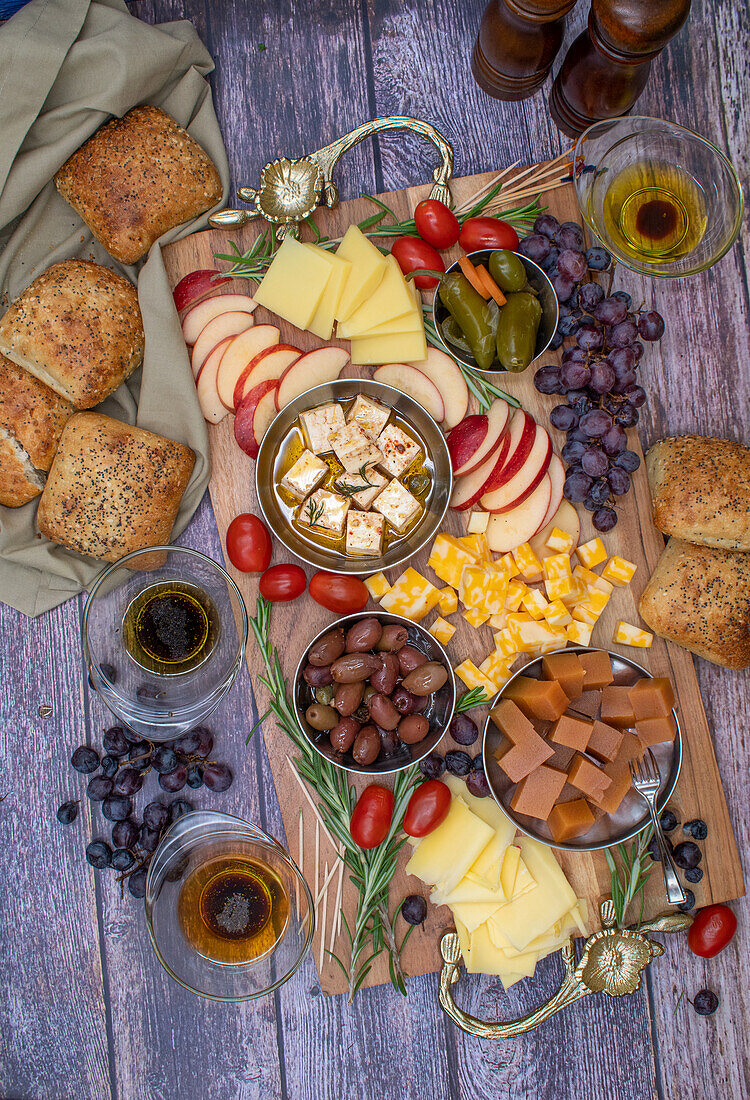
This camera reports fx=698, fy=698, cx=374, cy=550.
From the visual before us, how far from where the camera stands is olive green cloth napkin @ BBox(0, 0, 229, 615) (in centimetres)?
180

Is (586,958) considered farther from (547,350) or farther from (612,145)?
(612,145)

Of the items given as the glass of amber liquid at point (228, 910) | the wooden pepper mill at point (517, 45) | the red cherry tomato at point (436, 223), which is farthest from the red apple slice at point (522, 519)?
the wooden pepper mill at point (517, 45)

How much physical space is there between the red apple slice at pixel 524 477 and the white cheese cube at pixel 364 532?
320 mm

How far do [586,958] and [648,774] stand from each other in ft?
1.85

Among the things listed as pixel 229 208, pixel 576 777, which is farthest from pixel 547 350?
pixel 576 777

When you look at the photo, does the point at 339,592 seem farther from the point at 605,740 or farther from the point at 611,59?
the point at 611,59

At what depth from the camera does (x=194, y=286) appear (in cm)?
194

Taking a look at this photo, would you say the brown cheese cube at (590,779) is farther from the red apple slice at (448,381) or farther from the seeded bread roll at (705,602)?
the red apple slice at (448,381)

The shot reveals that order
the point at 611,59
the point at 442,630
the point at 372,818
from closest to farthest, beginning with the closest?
the point at 611,59, the point at 372,818, the point at 442,630

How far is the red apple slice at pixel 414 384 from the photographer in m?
1.92

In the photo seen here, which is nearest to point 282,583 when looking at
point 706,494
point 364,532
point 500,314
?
Result: point 364,532

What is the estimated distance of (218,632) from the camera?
6.11ft

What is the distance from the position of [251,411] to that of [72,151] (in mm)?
836

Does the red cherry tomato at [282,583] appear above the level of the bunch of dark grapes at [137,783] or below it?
above
